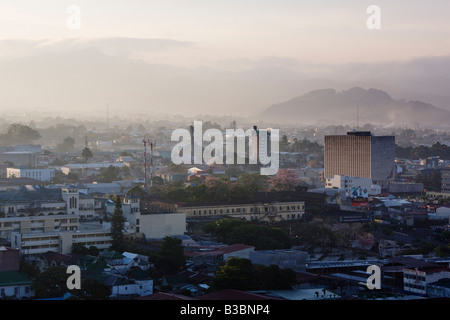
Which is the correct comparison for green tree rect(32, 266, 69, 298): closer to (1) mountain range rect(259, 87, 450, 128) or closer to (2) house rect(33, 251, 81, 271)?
(2) house rect(33, 251, 81, 271)

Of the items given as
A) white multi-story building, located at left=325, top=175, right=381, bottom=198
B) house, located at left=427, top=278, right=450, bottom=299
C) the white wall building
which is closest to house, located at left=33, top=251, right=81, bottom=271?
the white wall building

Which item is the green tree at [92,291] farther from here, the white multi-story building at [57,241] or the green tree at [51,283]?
the white multi-story building at [57,241]

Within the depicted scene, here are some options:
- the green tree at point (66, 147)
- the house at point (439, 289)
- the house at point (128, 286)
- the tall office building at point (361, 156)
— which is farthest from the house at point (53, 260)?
the green tree at point (66, 147)

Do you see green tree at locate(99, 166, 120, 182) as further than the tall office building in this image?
No

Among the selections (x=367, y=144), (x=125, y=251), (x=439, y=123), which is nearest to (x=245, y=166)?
(x=367, y=144)

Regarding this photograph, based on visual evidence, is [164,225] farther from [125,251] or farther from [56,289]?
[56,289]

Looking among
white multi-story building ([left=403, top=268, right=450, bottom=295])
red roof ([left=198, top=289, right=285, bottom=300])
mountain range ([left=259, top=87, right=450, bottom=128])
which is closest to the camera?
red roof ([left=198, top=289, right=285, bottom=300])
